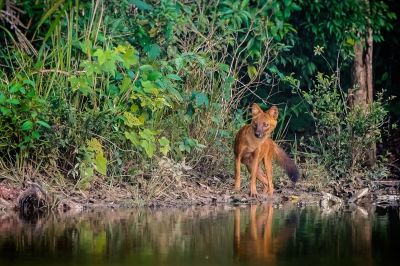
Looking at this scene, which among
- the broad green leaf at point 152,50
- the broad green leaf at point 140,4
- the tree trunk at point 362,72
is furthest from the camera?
the tree trunk at point 362,72

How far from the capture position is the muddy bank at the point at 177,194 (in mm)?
11984

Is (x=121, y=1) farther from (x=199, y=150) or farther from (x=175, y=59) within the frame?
(x=199, y=150)

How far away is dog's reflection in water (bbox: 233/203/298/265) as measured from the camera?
889cm

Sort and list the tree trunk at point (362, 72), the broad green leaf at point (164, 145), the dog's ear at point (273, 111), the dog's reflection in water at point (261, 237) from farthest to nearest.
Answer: the tree trunk at point (362, 72) < the dog's ear at point (273, 111) < the broad green leaf at point (164, 145) < the dog's reflection in water at point (261, 237)

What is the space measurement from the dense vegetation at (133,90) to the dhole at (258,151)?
53cm

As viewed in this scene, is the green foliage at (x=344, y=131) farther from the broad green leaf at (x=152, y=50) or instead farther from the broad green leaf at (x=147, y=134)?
the broad green leaf at (x=147, y=134)

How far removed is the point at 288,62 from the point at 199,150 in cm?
498

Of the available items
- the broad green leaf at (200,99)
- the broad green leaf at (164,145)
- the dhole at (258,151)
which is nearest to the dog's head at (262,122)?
the dhole at (258,151)

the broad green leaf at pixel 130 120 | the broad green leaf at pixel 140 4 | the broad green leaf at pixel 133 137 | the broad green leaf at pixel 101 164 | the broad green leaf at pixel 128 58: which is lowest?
the broad green leaf at pixel 101 164

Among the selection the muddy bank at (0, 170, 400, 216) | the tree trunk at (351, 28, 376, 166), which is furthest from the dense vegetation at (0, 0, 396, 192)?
the tree trunk at (351, 28, 376, 166)

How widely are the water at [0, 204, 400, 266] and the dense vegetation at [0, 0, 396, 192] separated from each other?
3.72ft

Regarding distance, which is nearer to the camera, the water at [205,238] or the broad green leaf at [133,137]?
the water at [205,238]

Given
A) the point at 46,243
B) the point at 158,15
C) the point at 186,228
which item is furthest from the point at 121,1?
the point at 46,243

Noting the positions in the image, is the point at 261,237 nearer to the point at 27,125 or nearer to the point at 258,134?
the point at 27,125
